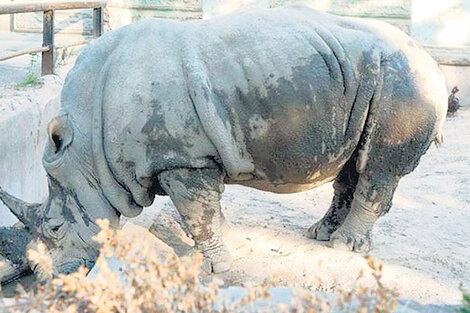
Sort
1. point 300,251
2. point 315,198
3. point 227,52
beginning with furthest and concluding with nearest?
point 315,198
point 300,251
point 227,52

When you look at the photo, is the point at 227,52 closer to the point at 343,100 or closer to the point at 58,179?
the point at 343,100

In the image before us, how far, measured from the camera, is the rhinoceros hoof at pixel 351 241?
17.1ft

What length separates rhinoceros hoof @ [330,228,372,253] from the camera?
522 cm

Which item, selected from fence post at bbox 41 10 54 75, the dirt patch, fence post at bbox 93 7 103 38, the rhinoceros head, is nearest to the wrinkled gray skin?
the rhinoceros head

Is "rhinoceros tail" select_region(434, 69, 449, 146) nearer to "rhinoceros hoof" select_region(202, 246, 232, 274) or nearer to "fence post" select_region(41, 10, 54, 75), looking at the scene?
"rhinoceros hoof" select_region(202, 246, 232, 274)

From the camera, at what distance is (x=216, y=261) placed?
478cm

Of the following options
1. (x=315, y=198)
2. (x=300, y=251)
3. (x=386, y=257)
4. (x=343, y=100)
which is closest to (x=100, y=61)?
(x=343, y=100)

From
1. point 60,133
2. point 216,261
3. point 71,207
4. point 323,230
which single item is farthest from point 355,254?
point 60,133

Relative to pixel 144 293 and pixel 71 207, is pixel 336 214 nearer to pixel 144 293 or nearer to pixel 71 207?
pixel 71 207

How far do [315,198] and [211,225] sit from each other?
2125 millimetres

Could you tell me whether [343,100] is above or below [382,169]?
above

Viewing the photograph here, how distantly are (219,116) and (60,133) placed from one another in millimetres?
904

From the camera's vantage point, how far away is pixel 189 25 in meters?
4.79

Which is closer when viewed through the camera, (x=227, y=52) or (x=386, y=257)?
(x=227, y=52)
